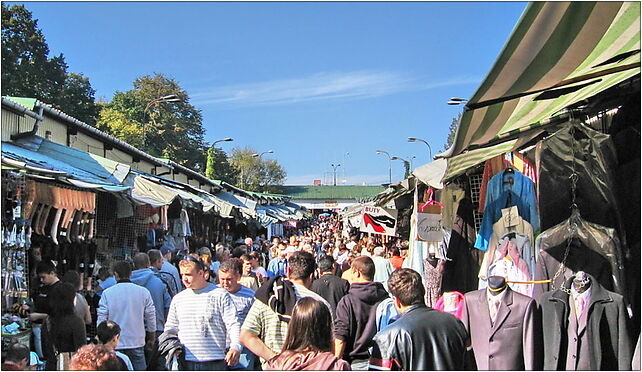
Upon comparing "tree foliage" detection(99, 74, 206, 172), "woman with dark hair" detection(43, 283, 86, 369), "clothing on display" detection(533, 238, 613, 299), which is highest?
"tree foliage" detection(99, 74, 206, 172)

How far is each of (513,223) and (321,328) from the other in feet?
7.83

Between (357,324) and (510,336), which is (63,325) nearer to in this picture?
(357,324)

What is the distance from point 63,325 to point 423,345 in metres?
4.19

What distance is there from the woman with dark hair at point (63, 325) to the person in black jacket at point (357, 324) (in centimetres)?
278

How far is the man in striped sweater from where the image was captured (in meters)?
5.62

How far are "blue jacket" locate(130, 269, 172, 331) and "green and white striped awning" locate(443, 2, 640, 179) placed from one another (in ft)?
15.7

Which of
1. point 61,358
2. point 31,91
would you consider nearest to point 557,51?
point 61,358

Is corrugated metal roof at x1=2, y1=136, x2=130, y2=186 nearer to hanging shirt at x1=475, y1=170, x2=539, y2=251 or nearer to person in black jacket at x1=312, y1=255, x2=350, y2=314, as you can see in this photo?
person in black jacket at x1=312, y1=255, x2=350, y2=314

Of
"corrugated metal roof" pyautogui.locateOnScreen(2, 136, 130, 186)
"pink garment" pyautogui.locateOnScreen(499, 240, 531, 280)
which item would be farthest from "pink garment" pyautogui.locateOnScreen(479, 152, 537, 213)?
"corrugated metal roof" pyautogui.locateOnScreen(2, 136, 130, 186)

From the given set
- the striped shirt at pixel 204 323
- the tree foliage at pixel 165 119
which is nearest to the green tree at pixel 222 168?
the tree foliage at pixel 165 119

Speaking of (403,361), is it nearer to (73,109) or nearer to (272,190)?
(73,109)

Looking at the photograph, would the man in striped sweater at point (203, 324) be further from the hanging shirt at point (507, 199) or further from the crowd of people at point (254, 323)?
the hanging shirt at point (507, 199)

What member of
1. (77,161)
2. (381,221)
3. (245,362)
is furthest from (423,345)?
(381,221)

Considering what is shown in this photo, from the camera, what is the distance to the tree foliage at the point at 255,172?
86438 mm
